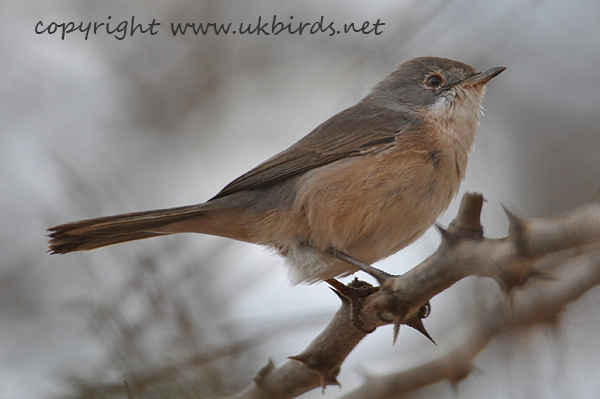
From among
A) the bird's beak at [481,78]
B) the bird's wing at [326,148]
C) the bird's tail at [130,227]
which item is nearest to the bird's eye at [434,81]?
the bird's beak at [481,78]

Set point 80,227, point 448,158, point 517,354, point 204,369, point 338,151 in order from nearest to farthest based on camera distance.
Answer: point 517,354 → point 204,369 → point 80,227 → point 448,158 → point 338,151

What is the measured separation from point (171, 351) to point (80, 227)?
3.63ft

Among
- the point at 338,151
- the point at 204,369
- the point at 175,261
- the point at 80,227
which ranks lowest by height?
the point at 204,369

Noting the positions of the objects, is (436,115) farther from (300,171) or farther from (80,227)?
(80,227)

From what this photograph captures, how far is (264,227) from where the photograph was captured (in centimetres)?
411

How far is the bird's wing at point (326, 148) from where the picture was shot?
4.16m

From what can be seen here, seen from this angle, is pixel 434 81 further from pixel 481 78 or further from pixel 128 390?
pixel 128 390

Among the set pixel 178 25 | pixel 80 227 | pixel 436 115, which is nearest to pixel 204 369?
pixel 80 227

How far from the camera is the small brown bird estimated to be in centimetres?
378

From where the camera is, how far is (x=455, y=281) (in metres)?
2.30

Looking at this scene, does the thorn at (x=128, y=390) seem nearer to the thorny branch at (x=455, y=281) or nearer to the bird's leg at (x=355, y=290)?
the thorny branch at (x=455, y=281)

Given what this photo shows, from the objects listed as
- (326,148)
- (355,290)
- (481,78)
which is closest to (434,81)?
(481,78)

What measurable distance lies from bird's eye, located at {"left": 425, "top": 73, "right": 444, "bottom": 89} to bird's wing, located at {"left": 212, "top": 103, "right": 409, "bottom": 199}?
0.47 meters

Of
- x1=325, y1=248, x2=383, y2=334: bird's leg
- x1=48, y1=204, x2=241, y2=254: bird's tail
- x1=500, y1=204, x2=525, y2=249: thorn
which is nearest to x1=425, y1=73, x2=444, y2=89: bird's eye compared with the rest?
x1=325, y1=248, x2=383, y2=334: bird's leg
